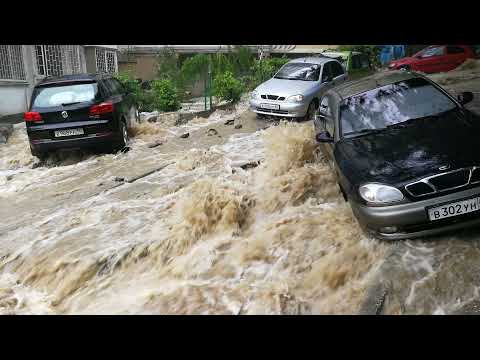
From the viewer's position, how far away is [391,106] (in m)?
5.98

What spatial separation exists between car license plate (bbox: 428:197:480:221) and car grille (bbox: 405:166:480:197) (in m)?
0.15

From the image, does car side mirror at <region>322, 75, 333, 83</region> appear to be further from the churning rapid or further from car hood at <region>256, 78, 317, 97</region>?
the churning rapid

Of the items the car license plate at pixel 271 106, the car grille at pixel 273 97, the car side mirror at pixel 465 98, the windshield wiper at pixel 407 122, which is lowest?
the car license plate at pixel 271 106

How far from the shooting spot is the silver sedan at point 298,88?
11.6m

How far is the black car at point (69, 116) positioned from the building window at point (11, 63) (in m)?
6.74

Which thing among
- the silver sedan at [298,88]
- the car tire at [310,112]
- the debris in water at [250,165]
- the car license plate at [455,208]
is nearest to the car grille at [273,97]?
the silver sedan at [298,88]

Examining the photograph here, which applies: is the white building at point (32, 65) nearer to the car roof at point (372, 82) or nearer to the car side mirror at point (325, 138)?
the car roof at point (372, 82)

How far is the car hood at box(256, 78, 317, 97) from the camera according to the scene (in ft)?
38.5

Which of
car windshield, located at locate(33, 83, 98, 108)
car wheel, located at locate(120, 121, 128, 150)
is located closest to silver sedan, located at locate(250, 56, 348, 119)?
car wheel, located at locate(120, 121, 128, 150)

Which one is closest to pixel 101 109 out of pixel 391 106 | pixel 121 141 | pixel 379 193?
pixel 121 141

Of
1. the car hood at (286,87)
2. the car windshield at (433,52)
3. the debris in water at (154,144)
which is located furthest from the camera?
the car windshield at (433,52)
